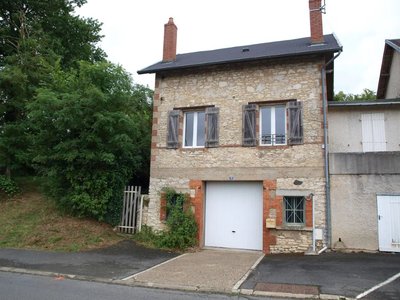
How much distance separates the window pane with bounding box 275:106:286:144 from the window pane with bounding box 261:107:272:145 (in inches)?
9.1

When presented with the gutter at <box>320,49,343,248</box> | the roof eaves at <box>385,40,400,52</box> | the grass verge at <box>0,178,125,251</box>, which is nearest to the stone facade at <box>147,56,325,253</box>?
the gutter at <box>320,49,343,248</box>

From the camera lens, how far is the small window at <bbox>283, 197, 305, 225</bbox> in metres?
10.9

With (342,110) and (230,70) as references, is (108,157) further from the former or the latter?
(342,110)

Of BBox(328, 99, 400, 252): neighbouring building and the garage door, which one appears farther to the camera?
the garage door

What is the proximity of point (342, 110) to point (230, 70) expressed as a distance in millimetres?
4008

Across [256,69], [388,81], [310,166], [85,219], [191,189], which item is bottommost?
[85,219]

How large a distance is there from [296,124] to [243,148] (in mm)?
1872

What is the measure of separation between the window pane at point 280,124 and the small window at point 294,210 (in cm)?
189

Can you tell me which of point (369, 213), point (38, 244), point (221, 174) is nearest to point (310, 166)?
point (369, 213)

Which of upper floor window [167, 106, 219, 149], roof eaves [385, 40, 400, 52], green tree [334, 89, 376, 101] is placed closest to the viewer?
upper floor window [167, 106, 219, 149]

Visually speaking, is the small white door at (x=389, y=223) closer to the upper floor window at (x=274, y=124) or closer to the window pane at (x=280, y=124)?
the upper floor window at (x=274, y=124)

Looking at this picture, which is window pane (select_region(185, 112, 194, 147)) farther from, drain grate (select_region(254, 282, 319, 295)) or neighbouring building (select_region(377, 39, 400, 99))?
neighbouring building (select_region(377, 39, 400, 99))

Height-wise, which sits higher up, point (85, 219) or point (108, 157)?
point (108, 157)

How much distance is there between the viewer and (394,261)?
902 centimetres
